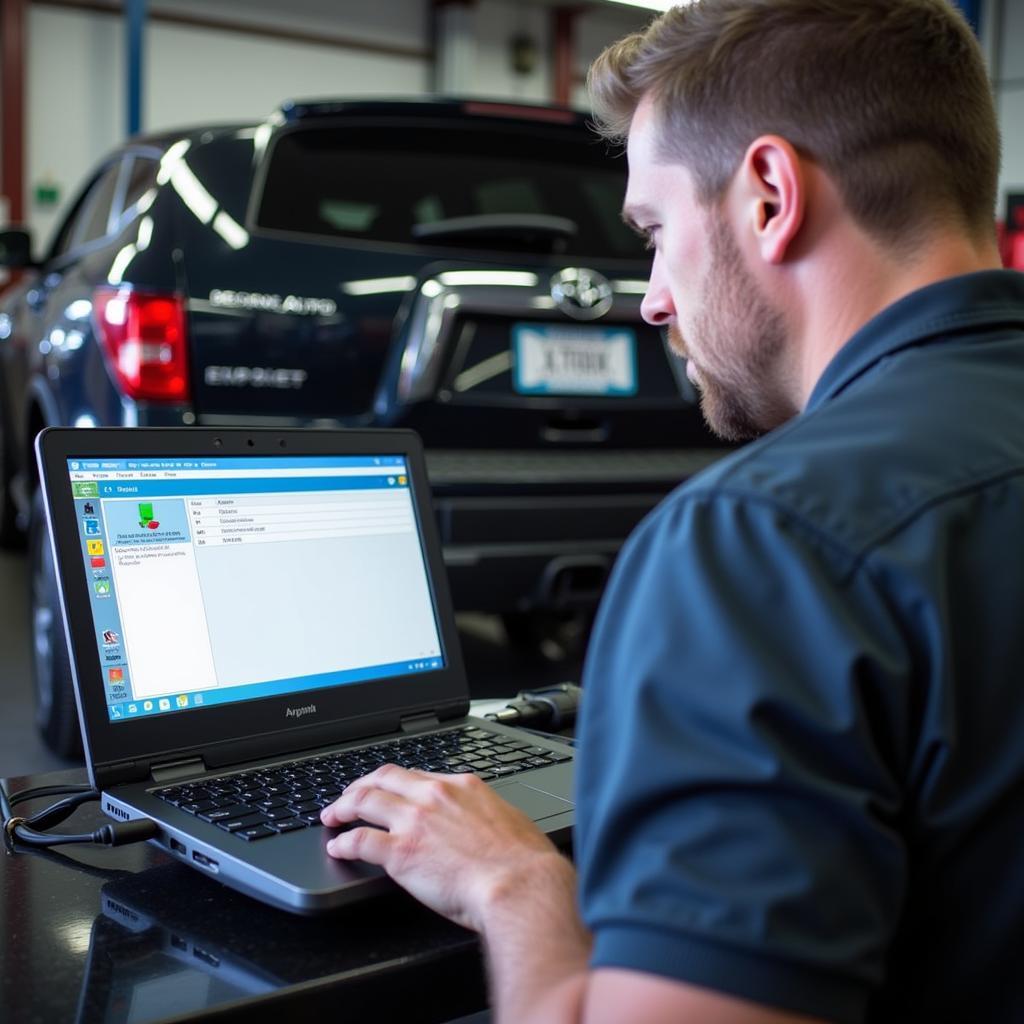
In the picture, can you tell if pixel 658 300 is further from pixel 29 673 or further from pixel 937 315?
pixel 29 673

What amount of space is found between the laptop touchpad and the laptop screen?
0.90 feet

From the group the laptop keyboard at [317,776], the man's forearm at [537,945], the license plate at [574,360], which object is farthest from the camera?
the license plate at [574,360]

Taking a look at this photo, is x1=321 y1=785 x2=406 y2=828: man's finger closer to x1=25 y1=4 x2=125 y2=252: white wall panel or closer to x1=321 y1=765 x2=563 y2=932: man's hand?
x1=321 y1=765 x2=563 y2=932: man's hand

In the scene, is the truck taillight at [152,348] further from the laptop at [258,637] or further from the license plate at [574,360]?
the laptop at [258,637]

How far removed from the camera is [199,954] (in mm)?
1012

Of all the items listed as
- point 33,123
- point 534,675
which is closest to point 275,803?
point 534,675

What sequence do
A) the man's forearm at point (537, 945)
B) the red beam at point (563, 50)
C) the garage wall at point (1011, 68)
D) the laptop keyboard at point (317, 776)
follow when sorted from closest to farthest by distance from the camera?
the man's forearm at point (537, 945) → the laptop keyboard at point (317, 776) → the garage wall at point (1011, 68) → the red beam at point (563, 50)

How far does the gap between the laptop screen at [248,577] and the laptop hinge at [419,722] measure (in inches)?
2.2

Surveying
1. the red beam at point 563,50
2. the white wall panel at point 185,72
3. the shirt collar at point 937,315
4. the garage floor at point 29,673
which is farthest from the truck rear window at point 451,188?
the red beam at point 563,50

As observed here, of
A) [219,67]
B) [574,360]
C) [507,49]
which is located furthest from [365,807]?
[507,49]

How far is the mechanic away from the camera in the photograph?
2.42 ft

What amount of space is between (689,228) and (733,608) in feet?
1.50

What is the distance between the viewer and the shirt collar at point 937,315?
3.22 ft

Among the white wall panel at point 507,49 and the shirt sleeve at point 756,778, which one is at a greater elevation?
the white wall panel at point 507,49
